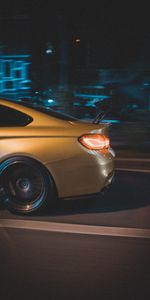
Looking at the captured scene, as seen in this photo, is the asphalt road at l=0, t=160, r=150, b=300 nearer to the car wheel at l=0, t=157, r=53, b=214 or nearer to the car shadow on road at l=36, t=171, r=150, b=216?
the car shadow on road at l=36, t=171, r=150, b=216

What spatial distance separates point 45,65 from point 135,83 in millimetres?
8433

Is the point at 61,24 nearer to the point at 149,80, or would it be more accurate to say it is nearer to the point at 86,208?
the point at 86,208

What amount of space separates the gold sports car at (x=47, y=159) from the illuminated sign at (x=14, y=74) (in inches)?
1006

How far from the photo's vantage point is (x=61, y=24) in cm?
1642

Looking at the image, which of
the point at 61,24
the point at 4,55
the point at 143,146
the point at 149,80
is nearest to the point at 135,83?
the point at 149,80

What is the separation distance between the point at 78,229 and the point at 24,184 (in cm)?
113

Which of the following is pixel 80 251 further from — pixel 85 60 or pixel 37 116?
pixel 85 60

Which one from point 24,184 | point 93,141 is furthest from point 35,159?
point 93,141

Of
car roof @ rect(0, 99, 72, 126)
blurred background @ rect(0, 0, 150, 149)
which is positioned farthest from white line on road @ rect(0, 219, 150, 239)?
blurred background @ rect(0, 0, 150, 149)

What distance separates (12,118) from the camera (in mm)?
7691

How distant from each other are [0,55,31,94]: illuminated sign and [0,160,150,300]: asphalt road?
84.1 feet

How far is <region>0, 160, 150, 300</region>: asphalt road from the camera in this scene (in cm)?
500

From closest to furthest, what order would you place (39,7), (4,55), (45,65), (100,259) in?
(100,259) → (39,7) → (4,55) → (45,65)

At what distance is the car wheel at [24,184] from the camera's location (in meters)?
7.45
